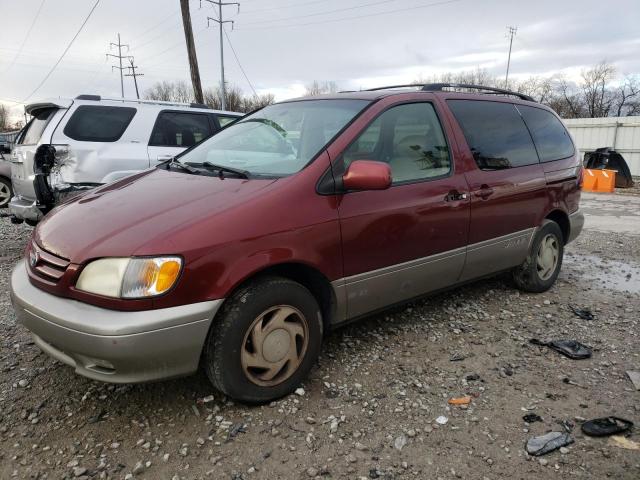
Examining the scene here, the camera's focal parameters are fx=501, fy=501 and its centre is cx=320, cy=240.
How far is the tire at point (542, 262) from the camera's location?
14.9 feet

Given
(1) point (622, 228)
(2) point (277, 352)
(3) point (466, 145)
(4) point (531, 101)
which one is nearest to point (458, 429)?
(2) point (277, 352)

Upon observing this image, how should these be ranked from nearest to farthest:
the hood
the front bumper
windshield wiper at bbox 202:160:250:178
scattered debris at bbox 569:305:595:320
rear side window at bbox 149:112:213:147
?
1. the front bumper
2. the hood
3. windshield wiper at bbox 202:160:250:178
4. scattered debris at bbox 569:305:595:320
5. rear side window at bbox 149:112:213:147

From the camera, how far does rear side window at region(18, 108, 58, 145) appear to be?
5.98 metres

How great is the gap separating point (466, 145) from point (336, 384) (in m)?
2.01

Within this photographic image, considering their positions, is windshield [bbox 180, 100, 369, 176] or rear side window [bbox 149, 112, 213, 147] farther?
rear side window [bbox 149, 112, 213, 147]

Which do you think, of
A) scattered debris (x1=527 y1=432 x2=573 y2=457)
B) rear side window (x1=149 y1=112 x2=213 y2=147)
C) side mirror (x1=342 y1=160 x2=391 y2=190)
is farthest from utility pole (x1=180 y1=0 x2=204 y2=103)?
scattered debris (x1=527 y1=432 x2=573 y2=457)

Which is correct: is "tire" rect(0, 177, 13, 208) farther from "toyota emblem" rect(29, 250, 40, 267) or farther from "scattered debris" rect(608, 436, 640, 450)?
"scattered debris" rect(608, 436, 640, 450)

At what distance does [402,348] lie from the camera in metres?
3.56

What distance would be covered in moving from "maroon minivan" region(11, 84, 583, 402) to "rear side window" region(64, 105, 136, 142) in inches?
107

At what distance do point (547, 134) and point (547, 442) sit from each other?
313 centimetres

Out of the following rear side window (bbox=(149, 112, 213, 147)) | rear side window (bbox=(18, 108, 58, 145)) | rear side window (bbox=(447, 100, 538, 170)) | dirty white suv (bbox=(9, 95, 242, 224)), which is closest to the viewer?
rear side window (bbox=(447, 100, 538, 170))

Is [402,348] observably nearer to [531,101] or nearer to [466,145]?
[466,145]

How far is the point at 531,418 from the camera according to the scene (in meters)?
2.74

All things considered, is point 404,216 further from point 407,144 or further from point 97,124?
point 97,124
